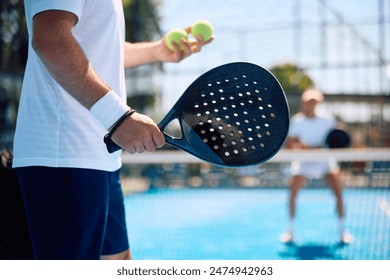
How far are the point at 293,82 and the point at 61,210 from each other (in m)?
10.6

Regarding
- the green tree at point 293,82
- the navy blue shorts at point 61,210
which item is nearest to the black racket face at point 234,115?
the navy blue shorts at point 61,210

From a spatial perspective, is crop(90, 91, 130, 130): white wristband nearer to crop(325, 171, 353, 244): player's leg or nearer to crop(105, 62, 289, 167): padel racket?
crop(105, 62, 289, 167): padel racket

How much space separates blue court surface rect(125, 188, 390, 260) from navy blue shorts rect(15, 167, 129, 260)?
7.23 feet

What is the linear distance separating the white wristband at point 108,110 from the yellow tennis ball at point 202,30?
0.65 metres

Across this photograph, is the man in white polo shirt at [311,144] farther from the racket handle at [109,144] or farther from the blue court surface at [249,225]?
the racket handle at [109,144]

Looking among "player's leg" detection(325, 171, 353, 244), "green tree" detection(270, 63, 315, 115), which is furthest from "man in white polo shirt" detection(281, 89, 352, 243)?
"green tree" detection(270, 63, 315, 115)

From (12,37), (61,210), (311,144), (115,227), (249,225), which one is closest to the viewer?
(61,210)

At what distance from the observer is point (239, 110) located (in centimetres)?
111

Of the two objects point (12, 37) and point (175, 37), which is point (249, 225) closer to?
point (175, 37)

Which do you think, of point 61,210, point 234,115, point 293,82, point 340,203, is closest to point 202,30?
point 234,115

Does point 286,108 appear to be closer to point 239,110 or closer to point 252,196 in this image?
point 239,110

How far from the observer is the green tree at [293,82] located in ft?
30.6

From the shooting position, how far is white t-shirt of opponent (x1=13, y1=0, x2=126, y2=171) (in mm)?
1105

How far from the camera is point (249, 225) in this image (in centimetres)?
480
